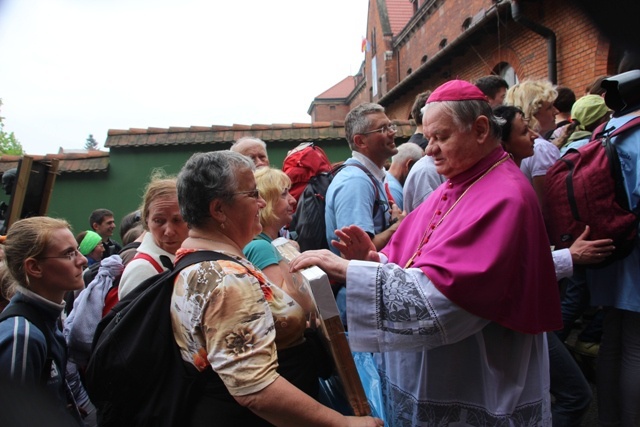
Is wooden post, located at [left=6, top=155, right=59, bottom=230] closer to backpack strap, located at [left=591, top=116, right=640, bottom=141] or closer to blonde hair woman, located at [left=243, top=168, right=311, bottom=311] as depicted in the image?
blonde hair woman, located at [left=243, top=168, right=311, bottom=311]

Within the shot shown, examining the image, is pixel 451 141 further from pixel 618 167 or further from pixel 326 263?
pixel 618 167

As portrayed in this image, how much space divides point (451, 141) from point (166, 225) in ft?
5.00

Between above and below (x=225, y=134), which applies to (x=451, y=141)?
below

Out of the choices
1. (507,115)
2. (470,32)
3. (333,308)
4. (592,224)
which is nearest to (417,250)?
(333,308)

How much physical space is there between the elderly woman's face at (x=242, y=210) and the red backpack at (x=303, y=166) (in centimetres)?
173

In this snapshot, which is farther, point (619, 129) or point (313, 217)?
point (313, 217)

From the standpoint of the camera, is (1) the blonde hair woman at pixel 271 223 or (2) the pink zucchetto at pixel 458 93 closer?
(2) the pink zucchetto at pixel 458 93

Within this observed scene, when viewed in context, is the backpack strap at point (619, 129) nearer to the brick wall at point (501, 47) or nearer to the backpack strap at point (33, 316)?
the brick wall at point (501, 47)

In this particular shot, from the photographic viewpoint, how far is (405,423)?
1901 mm

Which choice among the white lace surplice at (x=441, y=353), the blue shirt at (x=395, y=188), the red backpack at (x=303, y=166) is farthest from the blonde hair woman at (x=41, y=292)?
the blue shirt at (x=395, y=188)

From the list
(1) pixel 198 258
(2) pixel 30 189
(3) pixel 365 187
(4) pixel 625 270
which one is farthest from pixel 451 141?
(2) pixel 30 189

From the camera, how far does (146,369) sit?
1.54m

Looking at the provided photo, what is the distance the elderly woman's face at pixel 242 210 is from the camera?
5.65 ft

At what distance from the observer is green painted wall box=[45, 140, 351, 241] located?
8.41 metres
